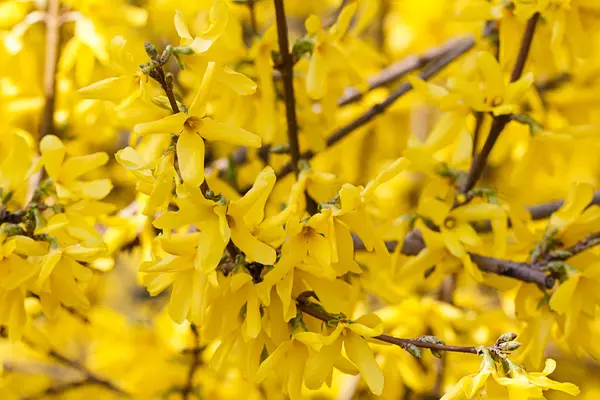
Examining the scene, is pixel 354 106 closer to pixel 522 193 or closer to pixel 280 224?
pixel 522 193

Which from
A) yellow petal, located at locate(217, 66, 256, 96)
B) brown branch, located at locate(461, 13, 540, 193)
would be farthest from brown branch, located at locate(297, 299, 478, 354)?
brown branch, located at locate(461, 13, 540, 193)

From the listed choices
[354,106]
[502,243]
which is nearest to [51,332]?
[354,106]

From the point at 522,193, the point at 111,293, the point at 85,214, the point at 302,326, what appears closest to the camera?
the point at 302,326

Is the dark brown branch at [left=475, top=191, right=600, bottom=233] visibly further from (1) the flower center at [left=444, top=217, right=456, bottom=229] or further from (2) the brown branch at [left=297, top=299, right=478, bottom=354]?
(2) the brown branch at [left=297, top=299, right=478, bottom=354]

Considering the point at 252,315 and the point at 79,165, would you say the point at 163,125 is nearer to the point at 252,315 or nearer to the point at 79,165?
the point at 252,315

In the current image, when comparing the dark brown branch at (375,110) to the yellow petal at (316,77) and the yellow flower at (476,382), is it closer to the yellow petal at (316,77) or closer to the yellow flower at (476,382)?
the yellow petal at (316,77)

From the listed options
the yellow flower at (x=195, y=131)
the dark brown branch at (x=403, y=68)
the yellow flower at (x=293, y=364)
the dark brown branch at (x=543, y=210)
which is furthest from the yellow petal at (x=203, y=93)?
the dark brown branch at (x=403, y=68)

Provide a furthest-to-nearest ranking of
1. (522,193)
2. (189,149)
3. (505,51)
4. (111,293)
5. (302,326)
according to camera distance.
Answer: (111,293), (522,193), (505,51), (302,326), (189,149)
